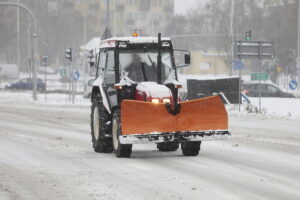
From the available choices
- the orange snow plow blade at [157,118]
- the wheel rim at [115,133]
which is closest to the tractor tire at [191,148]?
the orange snow plow blade at [157,118]

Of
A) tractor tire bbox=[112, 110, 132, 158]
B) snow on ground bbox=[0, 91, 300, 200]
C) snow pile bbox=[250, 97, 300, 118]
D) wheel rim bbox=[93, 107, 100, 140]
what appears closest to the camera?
snow on ground bbox=[0, 91, 300, 200]

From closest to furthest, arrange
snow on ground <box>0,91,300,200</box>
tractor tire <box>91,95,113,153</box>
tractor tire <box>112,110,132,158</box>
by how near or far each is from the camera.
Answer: snow on ground <box>0,91,300,200</box>
tractor tire <box>112,110,132,158</box>
tractor tire <box>91,95,113,153</box>

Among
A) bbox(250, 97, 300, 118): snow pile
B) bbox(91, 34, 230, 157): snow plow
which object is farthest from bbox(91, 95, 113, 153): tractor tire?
bbox(250, 97, 300, 118): snow pile

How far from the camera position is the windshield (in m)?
15.8

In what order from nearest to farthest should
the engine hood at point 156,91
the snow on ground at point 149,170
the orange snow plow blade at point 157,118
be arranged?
1. the snow on ground at point 149,170
2. the orange snow plow blade at point 157,118
3. the engine hood at point 156,91

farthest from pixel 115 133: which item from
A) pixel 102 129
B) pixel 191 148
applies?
pixel 191 148

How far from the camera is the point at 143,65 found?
52.2 feet

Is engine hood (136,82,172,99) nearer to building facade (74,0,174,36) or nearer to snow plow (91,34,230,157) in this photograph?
snow plow (91,34,230,157)

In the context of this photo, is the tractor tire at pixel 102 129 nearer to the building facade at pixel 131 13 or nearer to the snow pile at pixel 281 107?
the snow pile at pixel 281 107

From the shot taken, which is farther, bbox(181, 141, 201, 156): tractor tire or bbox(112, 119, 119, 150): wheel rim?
bbox(181, 141, 201, 156): tractor tire

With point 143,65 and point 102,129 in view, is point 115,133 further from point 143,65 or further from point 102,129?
point 143,65

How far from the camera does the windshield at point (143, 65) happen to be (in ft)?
51.8

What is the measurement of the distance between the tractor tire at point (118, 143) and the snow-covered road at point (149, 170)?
0.73 feet

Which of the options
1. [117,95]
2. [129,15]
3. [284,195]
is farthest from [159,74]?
[129,15]
